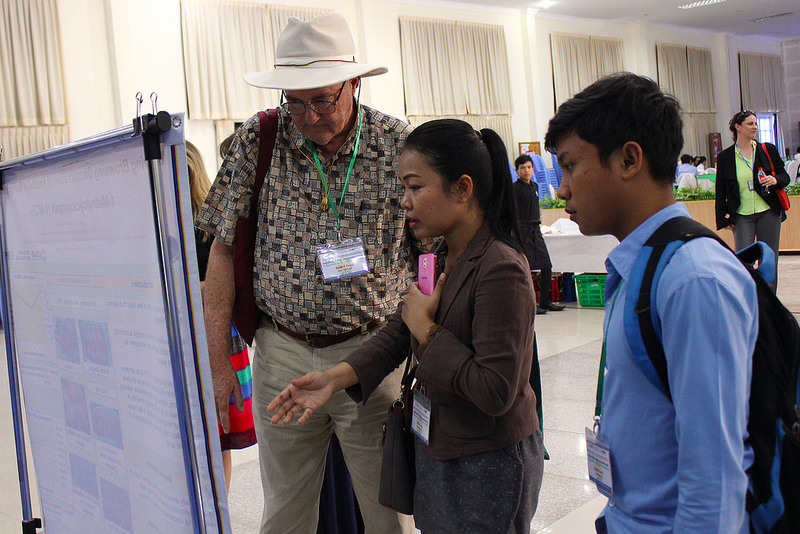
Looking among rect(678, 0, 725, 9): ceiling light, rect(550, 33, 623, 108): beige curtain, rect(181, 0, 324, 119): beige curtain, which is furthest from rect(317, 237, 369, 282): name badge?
rect(678, 0, 725, 9): ceiling light

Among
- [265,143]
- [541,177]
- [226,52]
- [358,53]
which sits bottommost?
[265,143]

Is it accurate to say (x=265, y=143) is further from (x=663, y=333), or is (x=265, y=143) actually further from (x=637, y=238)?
(x=663, y=333)

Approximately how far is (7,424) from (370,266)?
3.54 meters

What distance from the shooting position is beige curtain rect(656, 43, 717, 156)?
58.0 feet

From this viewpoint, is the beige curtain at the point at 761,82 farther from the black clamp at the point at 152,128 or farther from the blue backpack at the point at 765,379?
the black clamp at the point at 152,128

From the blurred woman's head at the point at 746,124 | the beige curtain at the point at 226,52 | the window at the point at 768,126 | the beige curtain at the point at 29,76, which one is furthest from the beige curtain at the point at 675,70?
the beige curtain at the point at 29,76

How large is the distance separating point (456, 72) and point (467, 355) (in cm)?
1340

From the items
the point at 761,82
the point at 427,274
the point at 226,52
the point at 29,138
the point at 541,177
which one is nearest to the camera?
the point at 427,274

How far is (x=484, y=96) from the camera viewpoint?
14359 mm

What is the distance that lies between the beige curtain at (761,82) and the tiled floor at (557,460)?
16.5 m

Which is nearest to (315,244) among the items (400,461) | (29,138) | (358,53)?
(400,461)

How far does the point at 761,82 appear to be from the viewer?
20141 millimetres

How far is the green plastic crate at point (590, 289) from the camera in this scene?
725cm

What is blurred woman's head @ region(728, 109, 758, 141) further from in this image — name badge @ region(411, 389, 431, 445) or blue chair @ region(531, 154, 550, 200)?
blue chair @ region(531, 154, 550, 200)
